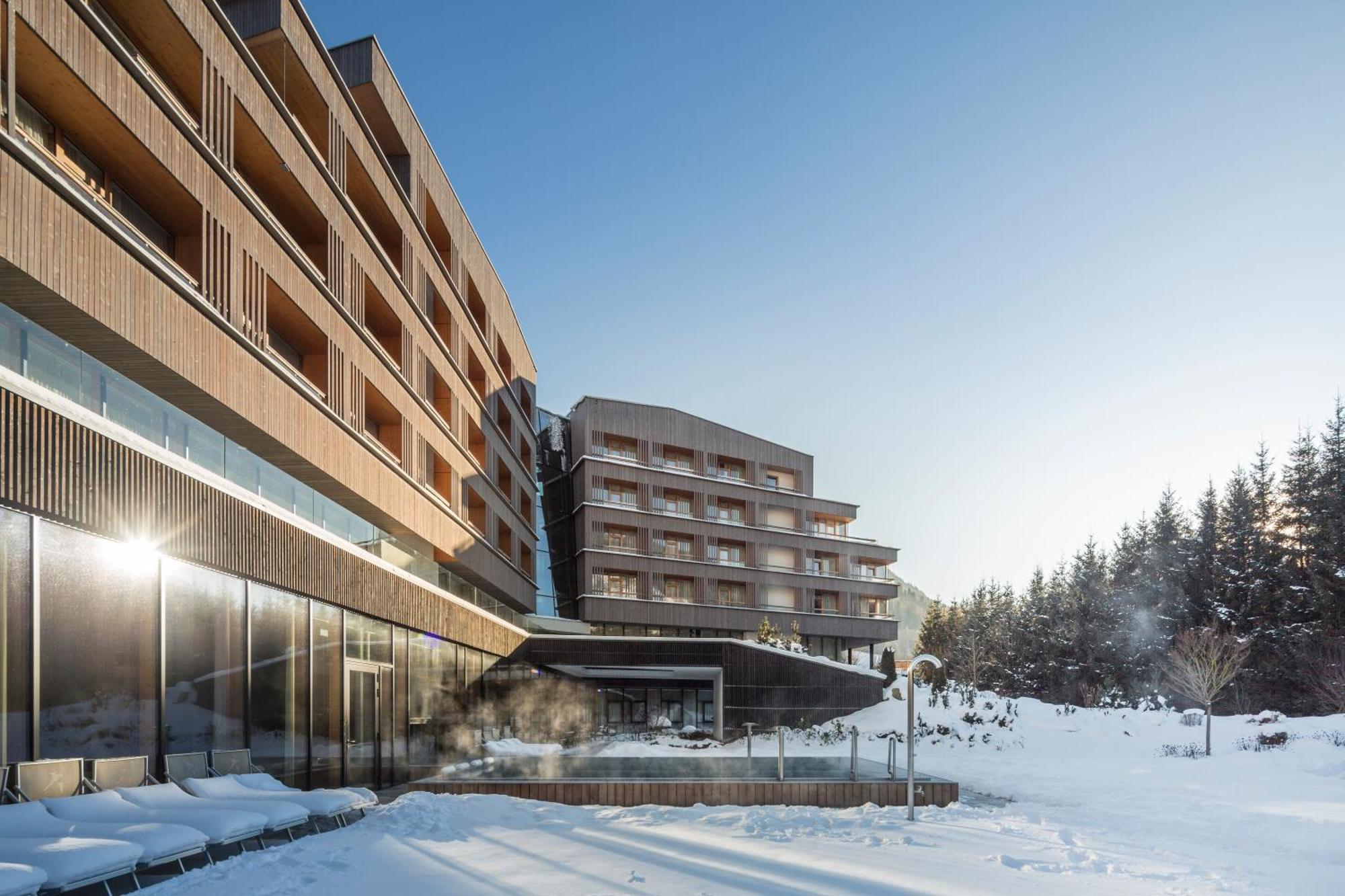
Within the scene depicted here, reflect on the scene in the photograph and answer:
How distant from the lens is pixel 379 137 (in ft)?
73.5

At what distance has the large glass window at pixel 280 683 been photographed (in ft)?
41.9

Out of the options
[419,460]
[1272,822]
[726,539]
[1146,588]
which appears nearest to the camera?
[1272,822]

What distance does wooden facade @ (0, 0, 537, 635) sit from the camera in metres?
9.41

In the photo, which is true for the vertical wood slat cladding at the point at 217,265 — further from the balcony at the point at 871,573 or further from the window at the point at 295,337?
the balcony at the point at 871,573

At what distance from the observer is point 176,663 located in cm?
1064

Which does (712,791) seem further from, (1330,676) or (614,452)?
(614,452)

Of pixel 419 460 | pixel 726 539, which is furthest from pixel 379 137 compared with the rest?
pixel 726 539

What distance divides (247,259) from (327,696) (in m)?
7.04

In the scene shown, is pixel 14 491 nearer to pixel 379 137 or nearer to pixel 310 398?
pixel 310 398

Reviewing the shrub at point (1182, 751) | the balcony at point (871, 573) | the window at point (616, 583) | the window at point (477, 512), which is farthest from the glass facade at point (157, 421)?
the balcony at point (871, 573)

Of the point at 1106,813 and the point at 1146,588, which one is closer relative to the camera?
the point at 1106,813

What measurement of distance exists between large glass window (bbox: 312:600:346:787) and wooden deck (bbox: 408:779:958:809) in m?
1.65

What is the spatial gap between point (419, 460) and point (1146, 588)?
4789 centimetres

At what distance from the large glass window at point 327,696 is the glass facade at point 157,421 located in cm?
151
